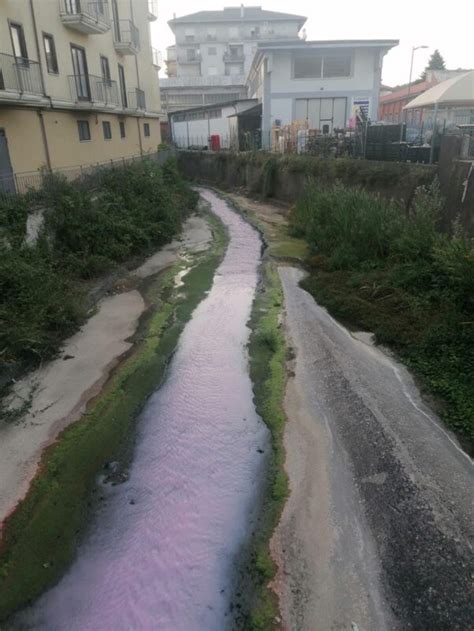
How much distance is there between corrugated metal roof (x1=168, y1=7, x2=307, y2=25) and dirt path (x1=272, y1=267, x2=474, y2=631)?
Result: 6610cm

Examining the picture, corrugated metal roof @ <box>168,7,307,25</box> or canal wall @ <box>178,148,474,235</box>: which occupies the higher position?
corrugated metal roof @ <box>168,7,307,25</box>

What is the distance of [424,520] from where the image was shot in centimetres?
503

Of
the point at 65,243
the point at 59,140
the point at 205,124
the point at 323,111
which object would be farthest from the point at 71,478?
the point at 205,124

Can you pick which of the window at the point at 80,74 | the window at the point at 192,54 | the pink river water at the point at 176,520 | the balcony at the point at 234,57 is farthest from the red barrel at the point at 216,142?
the window at the point at 192,54

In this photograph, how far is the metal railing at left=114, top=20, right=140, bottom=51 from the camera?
25.2 metres

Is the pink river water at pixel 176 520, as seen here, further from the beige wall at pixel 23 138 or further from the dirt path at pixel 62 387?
the beige wall at pixel 23 138

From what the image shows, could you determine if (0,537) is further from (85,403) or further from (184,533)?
(85,403)

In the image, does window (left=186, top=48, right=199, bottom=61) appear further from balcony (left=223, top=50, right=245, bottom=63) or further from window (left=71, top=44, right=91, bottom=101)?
window (left=71, top=44, right=91, bottom=101)

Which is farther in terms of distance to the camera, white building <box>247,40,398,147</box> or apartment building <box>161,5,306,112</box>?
apartment building <box>161,5,306,112</box>

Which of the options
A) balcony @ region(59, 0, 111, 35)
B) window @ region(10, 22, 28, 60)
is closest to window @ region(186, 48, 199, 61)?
balcony @ region(59, 0, 111, 35)

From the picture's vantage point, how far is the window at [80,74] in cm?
2030

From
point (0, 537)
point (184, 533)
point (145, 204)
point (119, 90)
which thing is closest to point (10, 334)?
point (0, 537)

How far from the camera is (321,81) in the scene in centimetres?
2852

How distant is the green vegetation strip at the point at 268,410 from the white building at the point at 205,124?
27134 millimetres
